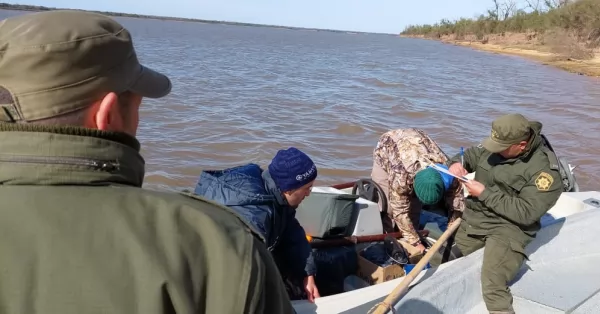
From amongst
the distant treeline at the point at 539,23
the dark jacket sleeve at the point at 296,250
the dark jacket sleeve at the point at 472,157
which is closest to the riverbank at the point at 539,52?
the distant treeline at the point at 539,23

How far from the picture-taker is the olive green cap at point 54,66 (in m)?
0.94

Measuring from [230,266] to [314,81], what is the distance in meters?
18.3

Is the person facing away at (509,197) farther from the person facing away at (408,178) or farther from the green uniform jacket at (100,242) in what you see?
the green uniform jacket at (100,242)

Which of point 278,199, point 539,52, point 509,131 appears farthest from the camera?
point 539,52

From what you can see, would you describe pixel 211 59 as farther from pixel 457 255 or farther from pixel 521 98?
pixel 457 255

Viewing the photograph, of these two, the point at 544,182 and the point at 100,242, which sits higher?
the point at 100,242

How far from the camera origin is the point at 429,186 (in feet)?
12.7

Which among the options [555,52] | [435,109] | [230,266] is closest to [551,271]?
[230,266]

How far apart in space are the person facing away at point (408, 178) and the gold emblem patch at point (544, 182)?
0.67 meters

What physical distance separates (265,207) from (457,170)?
1641 millimetres

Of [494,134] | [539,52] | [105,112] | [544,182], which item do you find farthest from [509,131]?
[539,52]

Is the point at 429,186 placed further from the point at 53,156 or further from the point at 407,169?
the point at 53,156

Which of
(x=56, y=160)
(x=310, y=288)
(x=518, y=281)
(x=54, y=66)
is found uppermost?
(x=54, y=66)

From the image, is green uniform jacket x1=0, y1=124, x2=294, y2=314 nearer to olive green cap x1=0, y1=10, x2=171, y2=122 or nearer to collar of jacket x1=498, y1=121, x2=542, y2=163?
olive green cap x1=0, y1=10, x2=171, y2=122
